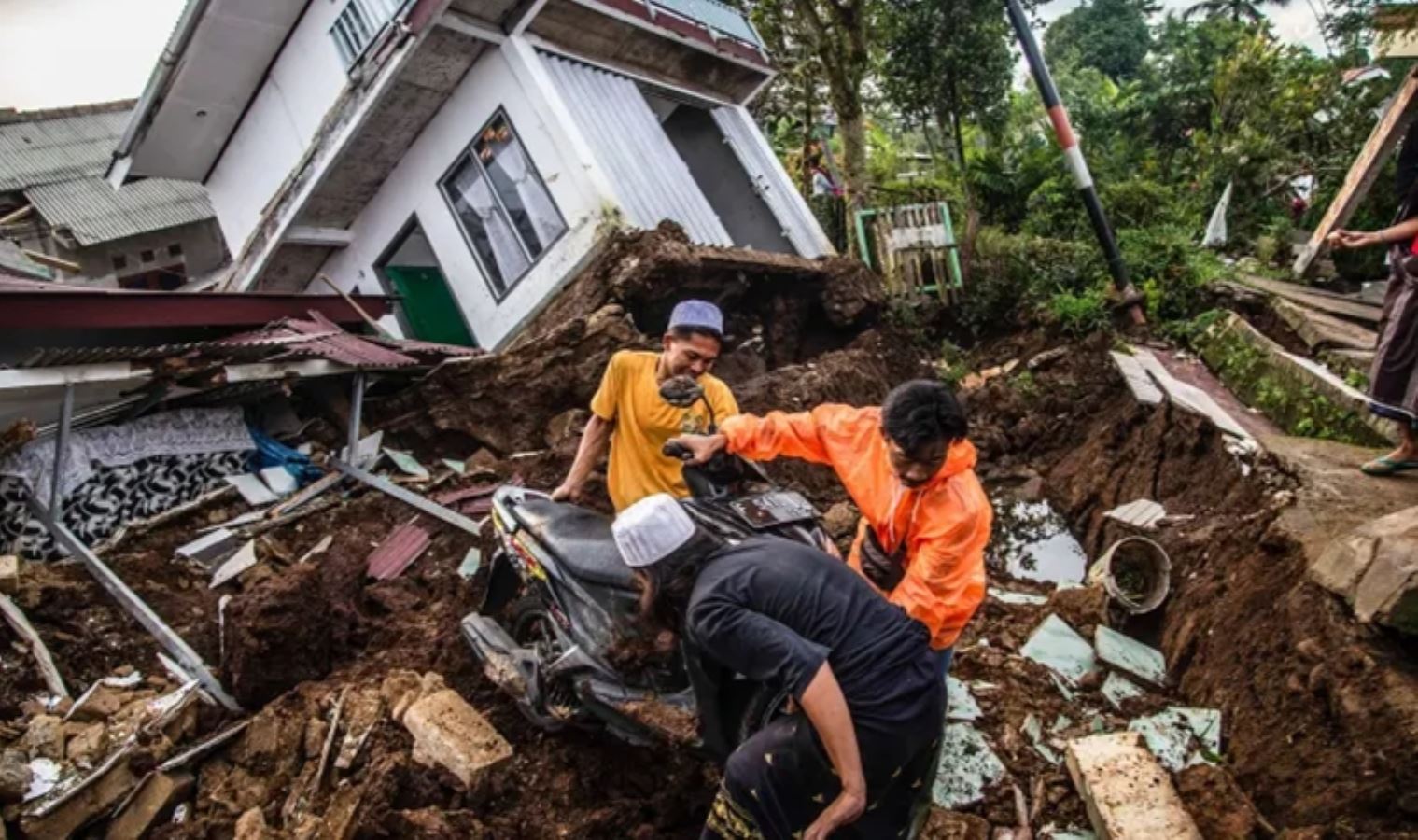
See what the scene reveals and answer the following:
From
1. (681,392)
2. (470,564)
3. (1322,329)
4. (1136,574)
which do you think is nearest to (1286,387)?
(1322,329)

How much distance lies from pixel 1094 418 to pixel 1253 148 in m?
9.10

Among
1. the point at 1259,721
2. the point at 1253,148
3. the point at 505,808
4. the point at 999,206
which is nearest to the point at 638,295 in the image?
the point at 505,808

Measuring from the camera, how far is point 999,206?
50.3 feet

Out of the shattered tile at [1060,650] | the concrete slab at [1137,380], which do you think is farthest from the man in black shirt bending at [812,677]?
the concrete slab at [1137,380]

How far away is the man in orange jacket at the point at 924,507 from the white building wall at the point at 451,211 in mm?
6112

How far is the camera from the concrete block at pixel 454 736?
10.5ft

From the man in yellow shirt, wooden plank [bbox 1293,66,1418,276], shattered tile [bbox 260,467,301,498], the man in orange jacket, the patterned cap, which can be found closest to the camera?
the man in orange jacket

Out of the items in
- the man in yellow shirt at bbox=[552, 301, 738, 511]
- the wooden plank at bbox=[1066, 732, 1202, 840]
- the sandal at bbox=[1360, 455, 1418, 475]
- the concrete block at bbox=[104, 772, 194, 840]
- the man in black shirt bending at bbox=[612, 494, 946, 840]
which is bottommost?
the wooden plank at bbox=[1066, 732, 1202, 840]

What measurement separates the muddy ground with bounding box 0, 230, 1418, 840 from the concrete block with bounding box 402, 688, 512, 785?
0.06 meters

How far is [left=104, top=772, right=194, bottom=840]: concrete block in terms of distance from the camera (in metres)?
3.21

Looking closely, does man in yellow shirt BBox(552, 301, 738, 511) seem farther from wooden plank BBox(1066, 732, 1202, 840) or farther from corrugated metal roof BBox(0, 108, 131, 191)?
corrugated metal roof BBox(0, 108, 131, 191)

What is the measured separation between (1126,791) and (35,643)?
5419 millimetres

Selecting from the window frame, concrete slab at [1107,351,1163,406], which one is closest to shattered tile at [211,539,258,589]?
the window frame

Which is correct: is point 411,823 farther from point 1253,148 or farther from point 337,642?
point 1253,148
